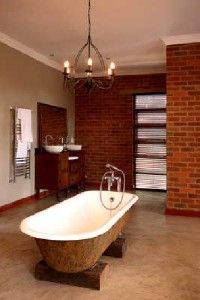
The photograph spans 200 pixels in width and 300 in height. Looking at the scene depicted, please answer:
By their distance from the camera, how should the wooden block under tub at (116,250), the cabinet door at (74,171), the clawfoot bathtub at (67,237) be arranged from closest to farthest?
the clawfoot bathtub at (67,237), the wooden block under tub at (116,250), the cabinet door at (74,171)

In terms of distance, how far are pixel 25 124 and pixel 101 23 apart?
6.68ft

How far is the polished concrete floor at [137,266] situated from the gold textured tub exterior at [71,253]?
7.1 inches

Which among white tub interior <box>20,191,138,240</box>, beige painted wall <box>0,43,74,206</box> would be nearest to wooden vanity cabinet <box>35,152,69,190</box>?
beige painted wall <box>0,43,74,206</box>

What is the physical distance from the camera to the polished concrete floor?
242 cm

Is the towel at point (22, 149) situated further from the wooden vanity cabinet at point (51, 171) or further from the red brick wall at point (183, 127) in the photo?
the red brick wall at point (183, 127)

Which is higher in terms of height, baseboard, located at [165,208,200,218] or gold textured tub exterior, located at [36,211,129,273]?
gold textured tub exterior, located at [36,211,129,273]

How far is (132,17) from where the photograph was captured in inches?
155

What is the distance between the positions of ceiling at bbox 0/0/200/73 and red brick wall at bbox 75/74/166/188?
1184 mm

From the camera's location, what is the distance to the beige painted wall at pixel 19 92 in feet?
15.8

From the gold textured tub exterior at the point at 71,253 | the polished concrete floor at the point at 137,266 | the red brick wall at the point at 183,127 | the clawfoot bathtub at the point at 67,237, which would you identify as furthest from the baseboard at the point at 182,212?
the gold textured tub exterior at the point at 71,253

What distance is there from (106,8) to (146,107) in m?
3.30

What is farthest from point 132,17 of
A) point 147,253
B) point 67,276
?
point 67,276

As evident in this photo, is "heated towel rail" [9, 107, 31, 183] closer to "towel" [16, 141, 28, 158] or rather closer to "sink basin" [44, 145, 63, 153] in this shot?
"towel" [16, 141, 28, 158]

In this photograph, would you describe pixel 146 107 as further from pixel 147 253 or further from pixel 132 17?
pixel 147 253
